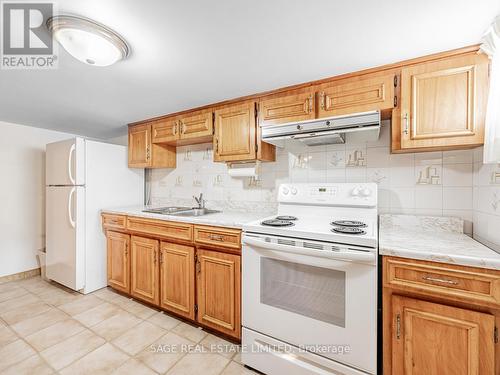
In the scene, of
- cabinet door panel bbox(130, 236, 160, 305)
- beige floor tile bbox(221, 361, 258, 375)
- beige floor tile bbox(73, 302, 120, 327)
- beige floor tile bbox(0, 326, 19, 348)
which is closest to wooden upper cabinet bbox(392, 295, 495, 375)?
beige floor tile bbox(221, 361, 258, 375)

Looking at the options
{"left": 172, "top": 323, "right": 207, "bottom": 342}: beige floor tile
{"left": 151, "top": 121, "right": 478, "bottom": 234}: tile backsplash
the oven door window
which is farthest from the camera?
{"left": 172, "top": 323, "right": 207, "bottom": 342}: beige floor tile

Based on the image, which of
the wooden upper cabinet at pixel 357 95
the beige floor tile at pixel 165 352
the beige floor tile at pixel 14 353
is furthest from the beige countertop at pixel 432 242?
the beige floor tile at pixel 14 353

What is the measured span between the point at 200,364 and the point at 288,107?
78.0 inches

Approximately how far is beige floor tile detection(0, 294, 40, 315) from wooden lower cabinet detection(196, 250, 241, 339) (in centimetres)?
192

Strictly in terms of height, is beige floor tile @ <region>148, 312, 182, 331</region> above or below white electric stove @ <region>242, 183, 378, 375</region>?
below

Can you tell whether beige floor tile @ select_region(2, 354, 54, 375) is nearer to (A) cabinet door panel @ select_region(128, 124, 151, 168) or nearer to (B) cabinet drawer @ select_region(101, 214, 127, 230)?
(B) cabinet drawer @ select_region(101, 214, 127, 230)

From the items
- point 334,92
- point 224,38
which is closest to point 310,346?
point 334,92

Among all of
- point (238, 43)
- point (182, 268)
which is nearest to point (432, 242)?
point (238, 43)

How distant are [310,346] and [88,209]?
8.30 feet

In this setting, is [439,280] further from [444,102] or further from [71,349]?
[71,349]

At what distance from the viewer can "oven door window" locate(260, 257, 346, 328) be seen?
1.27 meters

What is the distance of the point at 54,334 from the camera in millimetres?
1844

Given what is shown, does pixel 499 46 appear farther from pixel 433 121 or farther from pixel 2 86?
pixel 2 86

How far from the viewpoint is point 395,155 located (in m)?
1.75
